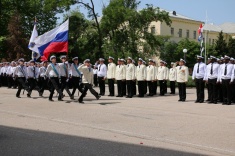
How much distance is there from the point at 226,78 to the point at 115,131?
8728mm

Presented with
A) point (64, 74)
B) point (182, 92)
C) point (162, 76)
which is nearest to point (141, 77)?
point (162, 76)

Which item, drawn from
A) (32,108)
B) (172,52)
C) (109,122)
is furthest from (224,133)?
(172,52)

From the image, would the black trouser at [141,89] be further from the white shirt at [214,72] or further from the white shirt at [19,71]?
the white shirt at [19,71]

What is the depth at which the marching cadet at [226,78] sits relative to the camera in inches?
674

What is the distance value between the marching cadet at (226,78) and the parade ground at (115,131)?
2554 mm

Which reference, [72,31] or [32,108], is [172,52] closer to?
[72,31]

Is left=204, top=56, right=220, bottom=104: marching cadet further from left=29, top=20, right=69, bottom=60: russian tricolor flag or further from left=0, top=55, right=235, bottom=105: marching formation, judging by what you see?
left=29, top=20, right=69, bottom=60: russian tricolor flag

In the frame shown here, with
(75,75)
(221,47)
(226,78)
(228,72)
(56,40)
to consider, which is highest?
(221,47)

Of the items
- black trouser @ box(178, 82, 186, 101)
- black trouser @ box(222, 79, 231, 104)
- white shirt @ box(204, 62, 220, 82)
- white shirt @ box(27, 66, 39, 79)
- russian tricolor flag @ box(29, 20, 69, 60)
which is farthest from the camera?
white shirt @ box(27, 66, 39, 79)

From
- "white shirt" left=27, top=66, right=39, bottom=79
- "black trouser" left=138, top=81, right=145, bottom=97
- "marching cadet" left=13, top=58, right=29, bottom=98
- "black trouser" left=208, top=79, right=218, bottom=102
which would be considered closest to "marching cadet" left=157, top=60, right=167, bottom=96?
"black trouser" left=138, top=81, right=145, bottom=97

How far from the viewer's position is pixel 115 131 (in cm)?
1000

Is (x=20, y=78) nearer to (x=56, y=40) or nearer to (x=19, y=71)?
(x=19, y=71)

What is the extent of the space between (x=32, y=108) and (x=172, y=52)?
2200 inches

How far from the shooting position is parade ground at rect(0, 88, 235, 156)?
7.86m
